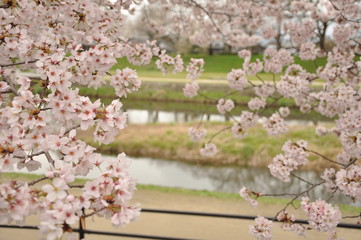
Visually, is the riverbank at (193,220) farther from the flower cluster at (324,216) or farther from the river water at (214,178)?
the flower cluster at (324,216)

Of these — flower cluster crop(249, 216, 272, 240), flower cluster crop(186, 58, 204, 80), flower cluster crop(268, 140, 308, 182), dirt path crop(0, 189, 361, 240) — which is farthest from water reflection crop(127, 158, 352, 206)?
flower cluster crop(249, 216, 272, 240)

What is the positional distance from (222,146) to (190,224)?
6185 mm

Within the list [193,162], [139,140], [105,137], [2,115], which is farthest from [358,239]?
[139,140]

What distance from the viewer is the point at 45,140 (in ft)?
6.16

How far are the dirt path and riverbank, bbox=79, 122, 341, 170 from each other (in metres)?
4.20

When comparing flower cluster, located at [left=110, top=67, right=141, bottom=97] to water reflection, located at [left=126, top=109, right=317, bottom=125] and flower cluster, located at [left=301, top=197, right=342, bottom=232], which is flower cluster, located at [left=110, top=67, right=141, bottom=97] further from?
water reflection, located at [left=126, top=109, right=317, bottom=125]

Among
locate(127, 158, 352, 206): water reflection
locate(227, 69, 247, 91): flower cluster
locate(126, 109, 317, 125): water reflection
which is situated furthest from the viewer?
locate(126, 109, 317, 125): water reflection

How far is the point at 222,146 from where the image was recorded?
41.9 ft

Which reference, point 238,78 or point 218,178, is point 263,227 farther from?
point 218,178

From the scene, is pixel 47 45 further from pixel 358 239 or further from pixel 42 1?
pixel 358 239

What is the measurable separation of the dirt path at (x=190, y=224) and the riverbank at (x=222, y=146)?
420cm

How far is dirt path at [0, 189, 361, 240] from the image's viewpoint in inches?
245

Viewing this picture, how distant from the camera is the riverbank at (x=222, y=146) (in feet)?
40.0

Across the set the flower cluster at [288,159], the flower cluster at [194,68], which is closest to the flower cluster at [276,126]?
the flower cluster at [194,68]
